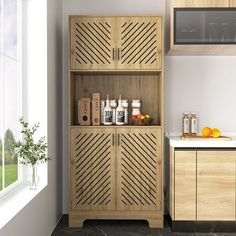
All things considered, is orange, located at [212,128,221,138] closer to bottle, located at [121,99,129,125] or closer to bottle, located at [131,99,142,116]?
bottle, located at [131,99,142,116]

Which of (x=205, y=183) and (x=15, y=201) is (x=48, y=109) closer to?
(x=15, y=201)

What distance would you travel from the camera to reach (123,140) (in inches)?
157

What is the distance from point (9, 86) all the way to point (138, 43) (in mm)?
1406

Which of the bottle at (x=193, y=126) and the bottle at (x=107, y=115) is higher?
the bottle at (x=107, y=115)

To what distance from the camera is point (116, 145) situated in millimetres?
3994

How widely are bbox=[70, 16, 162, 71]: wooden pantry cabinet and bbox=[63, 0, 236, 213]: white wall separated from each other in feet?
1.68

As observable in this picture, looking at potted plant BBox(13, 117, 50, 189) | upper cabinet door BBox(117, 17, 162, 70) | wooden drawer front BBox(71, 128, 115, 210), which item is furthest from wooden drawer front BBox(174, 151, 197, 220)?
potted plant BBox(13, 117, 50, 189)

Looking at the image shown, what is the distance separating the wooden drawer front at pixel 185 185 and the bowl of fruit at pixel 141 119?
48cm

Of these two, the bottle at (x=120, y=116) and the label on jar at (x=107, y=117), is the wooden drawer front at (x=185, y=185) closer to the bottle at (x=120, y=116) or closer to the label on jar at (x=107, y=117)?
the bottle at (x=120, y=116)

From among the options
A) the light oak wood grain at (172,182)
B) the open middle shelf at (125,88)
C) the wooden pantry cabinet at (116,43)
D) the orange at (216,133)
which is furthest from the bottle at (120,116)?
the orange at (216,133)

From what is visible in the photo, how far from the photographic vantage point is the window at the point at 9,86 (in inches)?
116

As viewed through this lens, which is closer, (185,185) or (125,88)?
(185,185)

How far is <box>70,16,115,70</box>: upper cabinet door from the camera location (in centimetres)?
396

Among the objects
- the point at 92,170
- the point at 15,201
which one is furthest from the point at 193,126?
the point at 15,201
